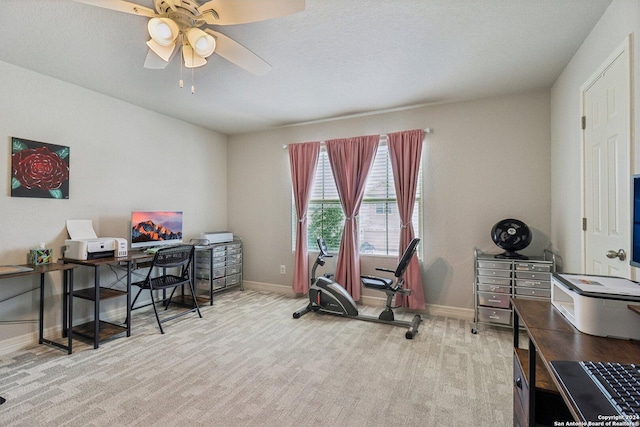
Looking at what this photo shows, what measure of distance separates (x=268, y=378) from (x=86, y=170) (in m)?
2.94

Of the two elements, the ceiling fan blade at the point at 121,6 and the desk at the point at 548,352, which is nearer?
the desk at the point at 548,352

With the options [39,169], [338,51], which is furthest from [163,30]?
[39,169]

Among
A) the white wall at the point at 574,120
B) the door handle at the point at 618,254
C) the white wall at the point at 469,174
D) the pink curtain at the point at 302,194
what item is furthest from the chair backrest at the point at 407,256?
the pink curtain at the point at 302,194

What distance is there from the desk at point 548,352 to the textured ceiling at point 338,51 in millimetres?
1907

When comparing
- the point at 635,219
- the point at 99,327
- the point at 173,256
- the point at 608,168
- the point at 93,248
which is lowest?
the point at 99,327

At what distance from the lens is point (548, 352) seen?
103 cm

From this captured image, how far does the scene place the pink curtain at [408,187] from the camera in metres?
3.64

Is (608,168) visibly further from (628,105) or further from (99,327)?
(99,327)

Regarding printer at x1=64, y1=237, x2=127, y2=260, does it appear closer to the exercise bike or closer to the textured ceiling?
the textured ceiling

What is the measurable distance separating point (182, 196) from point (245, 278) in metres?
1.67

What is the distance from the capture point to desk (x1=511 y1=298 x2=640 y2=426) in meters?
1.00

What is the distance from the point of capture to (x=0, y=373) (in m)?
2.31

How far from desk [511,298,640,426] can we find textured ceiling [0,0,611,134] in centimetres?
191

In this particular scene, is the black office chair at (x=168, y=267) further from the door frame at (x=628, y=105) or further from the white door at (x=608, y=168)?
the white door at (x=608, y=168)
